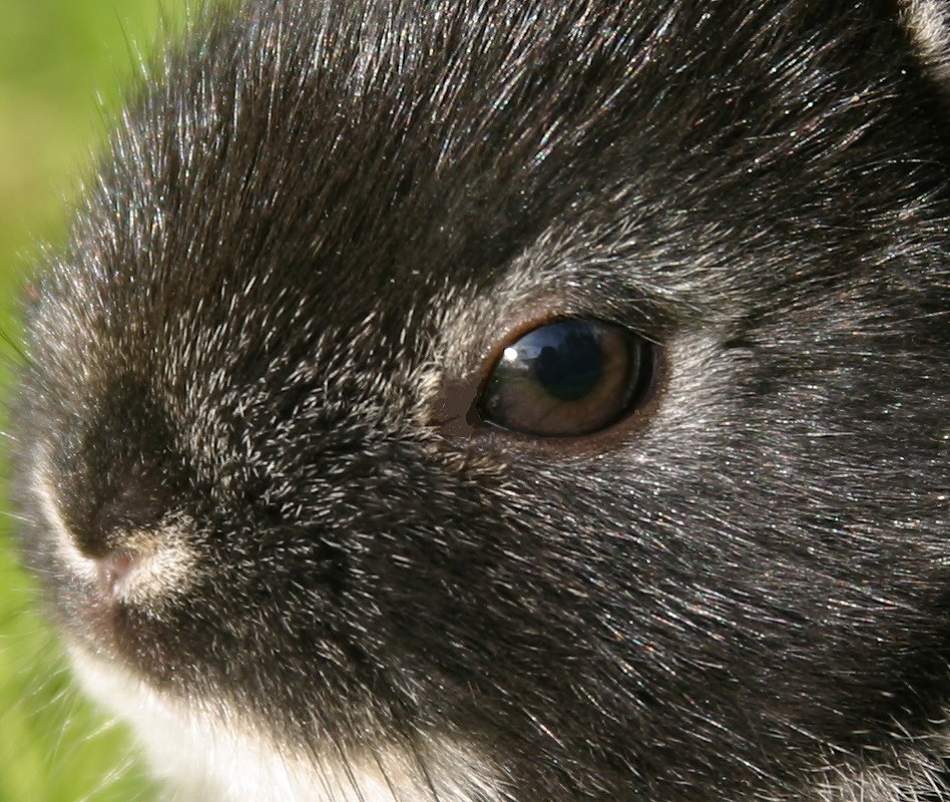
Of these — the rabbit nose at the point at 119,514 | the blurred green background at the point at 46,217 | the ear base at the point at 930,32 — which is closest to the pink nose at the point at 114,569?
the rabbit nose at the point at 119,514

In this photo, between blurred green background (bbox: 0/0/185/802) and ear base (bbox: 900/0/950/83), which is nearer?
ear base (bbox: 900/0/950/83)

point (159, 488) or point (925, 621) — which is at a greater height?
point (159, 488)

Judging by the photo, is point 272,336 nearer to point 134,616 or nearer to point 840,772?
point 134,616

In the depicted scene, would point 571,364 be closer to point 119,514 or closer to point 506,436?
point 506,436

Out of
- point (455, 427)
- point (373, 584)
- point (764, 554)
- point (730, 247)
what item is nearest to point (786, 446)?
point (764, 554)

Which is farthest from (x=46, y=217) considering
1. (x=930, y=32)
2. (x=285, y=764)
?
(x=930, y=32)

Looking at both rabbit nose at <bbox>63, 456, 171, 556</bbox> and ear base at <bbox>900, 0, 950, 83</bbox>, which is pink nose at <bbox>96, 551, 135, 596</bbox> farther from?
ear base at <bbox>900, 0, 950, 83</bbox>

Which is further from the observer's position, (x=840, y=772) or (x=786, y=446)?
(x=840, y=772)

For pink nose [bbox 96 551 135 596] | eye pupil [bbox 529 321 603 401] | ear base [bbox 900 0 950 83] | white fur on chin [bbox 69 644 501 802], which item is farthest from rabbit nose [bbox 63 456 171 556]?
ear base [bbox 900 0 950 83]
